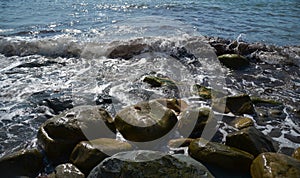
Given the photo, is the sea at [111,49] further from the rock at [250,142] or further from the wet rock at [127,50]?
the rock at [250,142]

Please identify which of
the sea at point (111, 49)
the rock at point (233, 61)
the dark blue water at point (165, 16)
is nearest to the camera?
the sea at point (111, 49)

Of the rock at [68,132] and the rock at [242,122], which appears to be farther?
the rock at [242,122]

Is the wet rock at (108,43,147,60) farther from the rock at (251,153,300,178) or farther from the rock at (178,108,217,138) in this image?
the rock at (251,153,300,178)

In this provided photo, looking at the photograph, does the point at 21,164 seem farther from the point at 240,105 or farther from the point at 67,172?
the point at 240,105

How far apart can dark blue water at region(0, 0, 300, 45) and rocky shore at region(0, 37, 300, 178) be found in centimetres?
570

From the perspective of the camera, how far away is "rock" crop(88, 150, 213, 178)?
9.02 ft

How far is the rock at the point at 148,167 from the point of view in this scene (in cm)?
→ 275

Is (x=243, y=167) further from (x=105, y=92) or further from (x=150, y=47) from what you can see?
(x=150, y=47)

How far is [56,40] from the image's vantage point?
9.09 m

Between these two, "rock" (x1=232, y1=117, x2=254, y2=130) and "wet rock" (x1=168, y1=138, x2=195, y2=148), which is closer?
"wet rock" (x1=168, y1=138, x2=195, y2=148)

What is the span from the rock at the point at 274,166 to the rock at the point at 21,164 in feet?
7.86

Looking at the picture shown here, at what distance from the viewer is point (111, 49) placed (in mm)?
8523

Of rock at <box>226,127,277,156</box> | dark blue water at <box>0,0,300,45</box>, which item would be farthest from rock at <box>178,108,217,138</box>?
dark blue water at <box>0,0,300,45</box>

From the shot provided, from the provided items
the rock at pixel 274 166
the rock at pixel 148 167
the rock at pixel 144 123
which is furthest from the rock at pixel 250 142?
the rock at pixel 148 167
